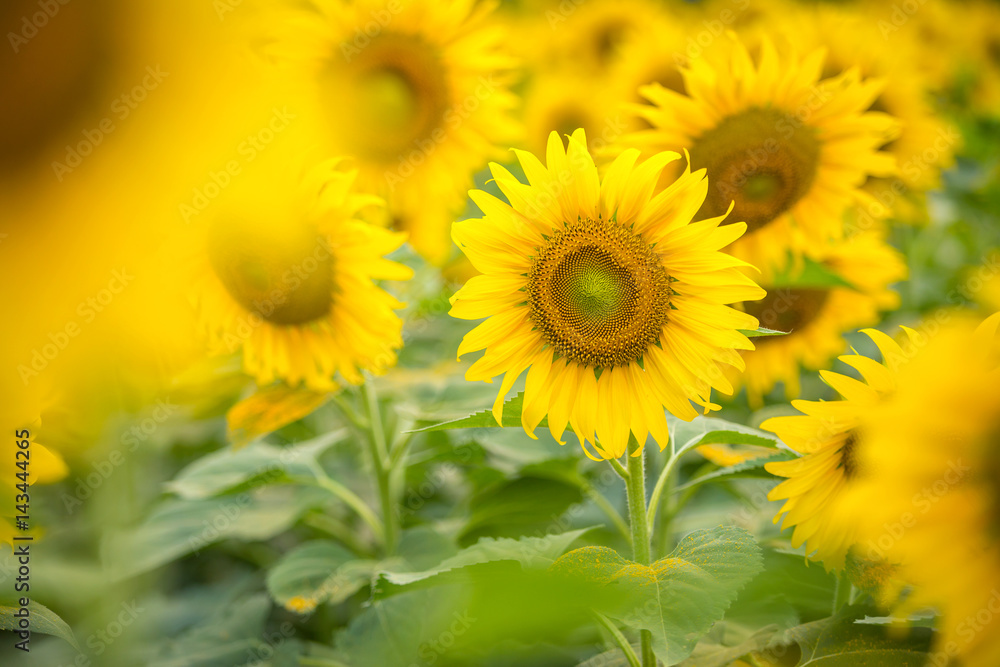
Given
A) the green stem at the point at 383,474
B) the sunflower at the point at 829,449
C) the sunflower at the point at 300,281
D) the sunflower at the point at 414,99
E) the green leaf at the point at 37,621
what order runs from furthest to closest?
the sunflower at the point at 414,99 → the green stem at the point at 383,474 → the sunflower at the point at 300,281 → the sunflower at the point at 829,449 → the green leaf at the point at 37,621

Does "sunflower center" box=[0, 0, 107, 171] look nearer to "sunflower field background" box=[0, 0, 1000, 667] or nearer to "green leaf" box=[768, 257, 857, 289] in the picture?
"sunflower field background" box=[0, 0, 1000, 667]

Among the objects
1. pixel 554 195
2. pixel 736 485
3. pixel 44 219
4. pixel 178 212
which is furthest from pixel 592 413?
pixel 736 485

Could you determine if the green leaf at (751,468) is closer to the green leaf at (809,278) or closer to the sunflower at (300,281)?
the green leaf at (809,278)

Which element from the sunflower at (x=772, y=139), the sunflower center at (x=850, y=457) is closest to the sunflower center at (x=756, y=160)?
the sunflower at (x=772, y=139)

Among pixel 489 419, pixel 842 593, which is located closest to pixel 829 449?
pixel 842 593

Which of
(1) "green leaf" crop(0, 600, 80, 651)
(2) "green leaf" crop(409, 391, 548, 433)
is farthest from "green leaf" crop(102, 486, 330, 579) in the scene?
(2) "green leaf" crop(409, 391, 548, 433)
